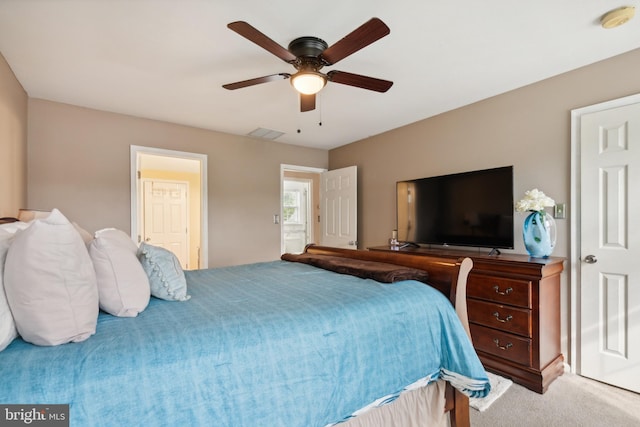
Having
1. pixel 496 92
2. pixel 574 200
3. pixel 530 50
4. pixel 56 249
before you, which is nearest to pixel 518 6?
pixel 530 50

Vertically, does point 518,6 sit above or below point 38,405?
above

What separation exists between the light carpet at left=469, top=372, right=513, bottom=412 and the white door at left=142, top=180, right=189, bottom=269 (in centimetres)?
526

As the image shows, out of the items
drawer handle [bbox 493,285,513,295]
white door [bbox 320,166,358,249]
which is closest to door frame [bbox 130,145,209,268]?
white door [bbox 320,166,358,249]

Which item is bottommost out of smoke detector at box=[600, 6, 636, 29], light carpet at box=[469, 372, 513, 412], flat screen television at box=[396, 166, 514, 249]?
light carpet at box=[469, 372, 513, 412]

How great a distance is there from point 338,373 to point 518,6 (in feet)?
7.28

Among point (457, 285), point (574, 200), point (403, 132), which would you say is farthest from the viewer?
point (403, 132)

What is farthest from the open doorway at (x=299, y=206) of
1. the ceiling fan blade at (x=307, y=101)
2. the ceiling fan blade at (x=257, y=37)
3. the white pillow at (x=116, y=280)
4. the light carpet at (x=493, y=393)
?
the white pillow at (x=116, y=280)

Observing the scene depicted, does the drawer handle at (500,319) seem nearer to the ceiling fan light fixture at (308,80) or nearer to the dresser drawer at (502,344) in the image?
the dresser drawer at (502,344)

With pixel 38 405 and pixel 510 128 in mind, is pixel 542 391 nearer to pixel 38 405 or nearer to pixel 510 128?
pixel 510 128

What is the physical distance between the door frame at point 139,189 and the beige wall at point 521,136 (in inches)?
97.9

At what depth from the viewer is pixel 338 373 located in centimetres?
120

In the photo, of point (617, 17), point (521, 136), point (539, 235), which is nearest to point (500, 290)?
point (539, 235)

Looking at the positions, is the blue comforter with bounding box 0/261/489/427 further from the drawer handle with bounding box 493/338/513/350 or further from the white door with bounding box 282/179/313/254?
the white door with bounding box 282/179/313/254

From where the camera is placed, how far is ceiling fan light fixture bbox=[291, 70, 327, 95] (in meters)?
1.93
